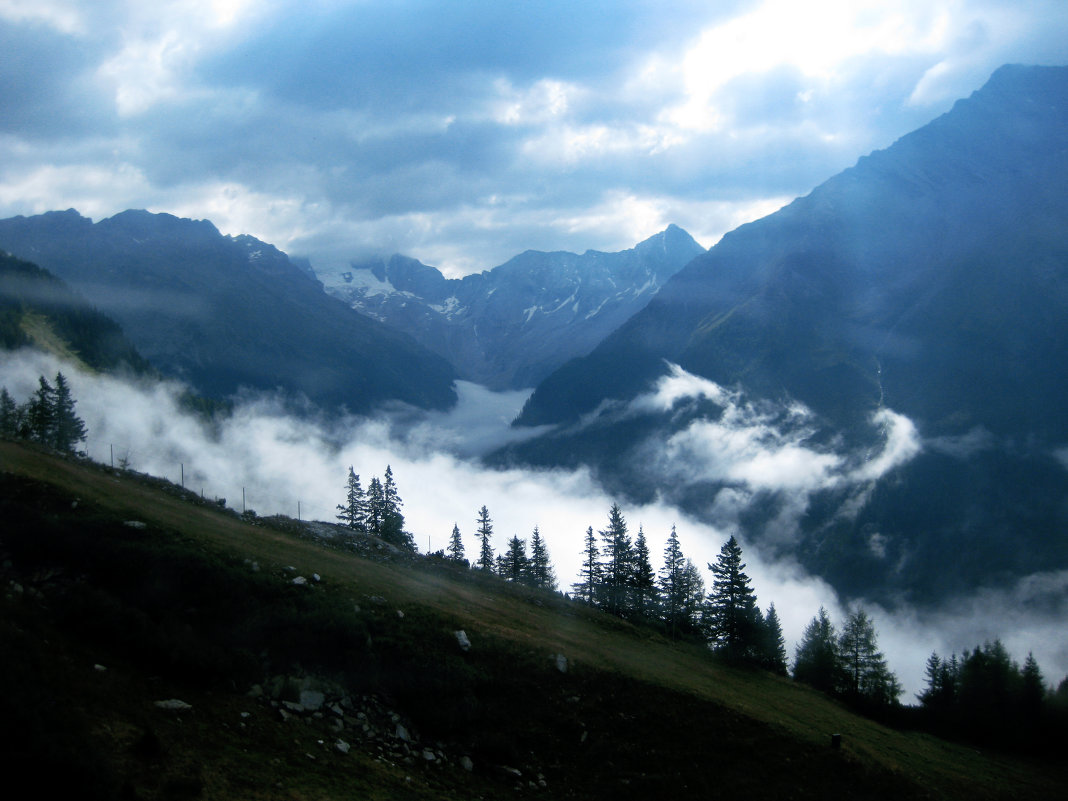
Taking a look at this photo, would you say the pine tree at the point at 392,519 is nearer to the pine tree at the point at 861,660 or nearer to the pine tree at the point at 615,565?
the pine tree at the point at 615,565

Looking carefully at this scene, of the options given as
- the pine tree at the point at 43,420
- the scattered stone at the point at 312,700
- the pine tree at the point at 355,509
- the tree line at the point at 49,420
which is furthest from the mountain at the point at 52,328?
the scattered stone at the point at 312,700

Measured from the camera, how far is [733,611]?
6550 cm

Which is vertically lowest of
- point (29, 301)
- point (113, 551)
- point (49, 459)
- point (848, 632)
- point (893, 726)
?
point (893, 726)

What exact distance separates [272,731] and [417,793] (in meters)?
5.58

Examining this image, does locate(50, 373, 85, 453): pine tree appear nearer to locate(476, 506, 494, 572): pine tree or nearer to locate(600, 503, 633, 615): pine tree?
locate(476, 506, 494, 572): pine tree

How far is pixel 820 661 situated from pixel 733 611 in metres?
17.0

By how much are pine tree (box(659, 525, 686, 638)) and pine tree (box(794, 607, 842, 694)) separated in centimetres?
1455

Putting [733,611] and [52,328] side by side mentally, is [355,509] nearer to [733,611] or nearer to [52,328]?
[733,611]

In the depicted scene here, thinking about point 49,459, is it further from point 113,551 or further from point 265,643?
point 265,643

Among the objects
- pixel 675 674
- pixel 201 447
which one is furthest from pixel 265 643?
pixel 201 447

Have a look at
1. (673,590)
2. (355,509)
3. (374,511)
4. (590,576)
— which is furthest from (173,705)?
(374,511)

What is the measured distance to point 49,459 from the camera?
45219mm

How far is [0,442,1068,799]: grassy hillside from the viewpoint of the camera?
19484mm

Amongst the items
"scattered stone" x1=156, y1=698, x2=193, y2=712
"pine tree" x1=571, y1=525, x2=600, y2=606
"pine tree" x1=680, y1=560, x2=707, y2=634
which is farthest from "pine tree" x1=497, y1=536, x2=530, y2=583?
"scattered stone" x1=156, y1=698, x2=193, y2=712
